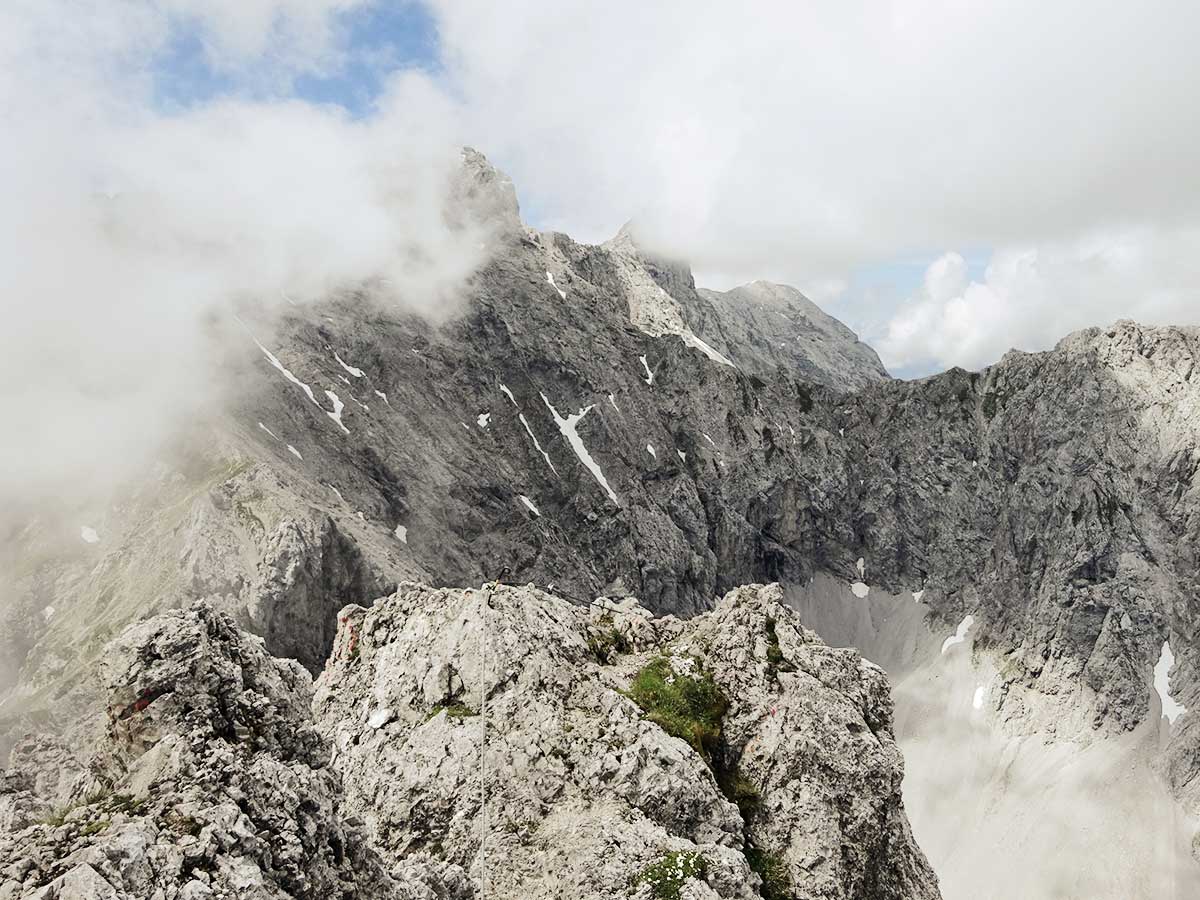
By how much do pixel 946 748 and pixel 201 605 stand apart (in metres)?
174

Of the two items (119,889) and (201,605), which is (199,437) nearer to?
(201,605)

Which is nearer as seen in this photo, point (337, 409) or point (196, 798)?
point (196, 798)

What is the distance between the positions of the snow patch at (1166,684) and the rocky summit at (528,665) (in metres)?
0.45

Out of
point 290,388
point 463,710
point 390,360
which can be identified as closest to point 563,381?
point 390,360

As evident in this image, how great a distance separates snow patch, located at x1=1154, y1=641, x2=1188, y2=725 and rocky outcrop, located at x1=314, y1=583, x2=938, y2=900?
143072mm

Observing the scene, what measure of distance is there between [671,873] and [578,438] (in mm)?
169530

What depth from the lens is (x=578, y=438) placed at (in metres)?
196

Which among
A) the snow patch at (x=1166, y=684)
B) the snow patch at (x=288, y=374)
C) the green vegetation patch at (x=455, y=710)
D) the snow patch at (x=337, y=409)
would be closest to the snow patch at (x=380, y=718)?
the green vegetation patch at (x=455, y=710)

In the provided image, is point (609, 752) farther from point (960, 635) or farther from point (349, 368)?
point (960, 635)

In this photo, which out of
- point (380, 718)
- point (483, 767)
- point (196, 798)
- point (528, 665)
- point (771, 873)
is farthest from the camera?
point (528, 665)

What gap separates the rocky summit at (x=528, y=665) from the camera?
21359mm

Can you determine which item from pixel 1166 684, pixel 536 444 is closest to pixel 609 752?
pixel 536 444

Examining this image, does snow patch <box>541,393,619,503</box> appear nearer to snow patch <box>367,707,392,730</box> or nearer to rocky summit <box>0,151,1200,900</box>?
rocky summit <box>0,151,1200,900</box>

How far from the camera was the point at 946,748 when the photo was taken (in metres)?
169
